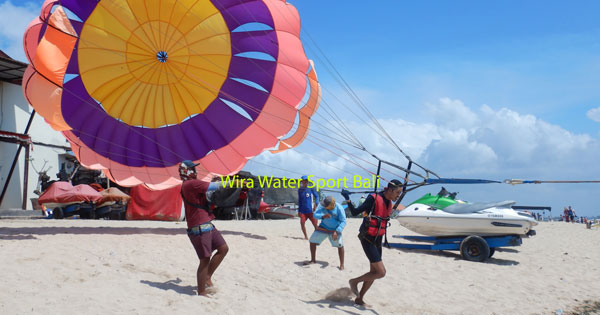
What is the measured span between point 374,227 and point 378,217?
0.14 meters

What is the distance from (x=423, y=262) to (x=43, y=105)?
27.0 ft

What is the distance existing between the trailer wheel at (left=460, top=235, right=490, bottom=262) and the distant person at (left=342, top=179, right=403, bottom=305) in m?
4.54

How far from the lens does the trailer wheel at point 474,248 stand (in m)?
9.07

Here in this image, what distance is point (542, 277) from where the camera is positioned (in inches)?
308

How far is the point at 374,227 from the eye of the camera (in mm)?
5355

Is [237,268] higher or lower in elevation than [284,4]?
lower

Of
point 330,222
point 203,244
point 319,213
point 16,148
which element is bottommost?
point 203,244

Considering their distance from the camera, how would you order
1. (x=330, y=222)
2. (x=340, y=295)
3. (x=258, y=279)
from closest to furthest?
1. (x=340, y=295)
2. (x=258, y=279)
3. (x=330, y=222)

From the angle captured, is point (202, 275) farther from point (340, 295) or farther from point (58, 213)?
point (58, 213)

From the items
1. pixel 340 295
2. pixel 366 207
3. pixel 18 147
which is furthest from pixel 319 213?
pixel 18 147

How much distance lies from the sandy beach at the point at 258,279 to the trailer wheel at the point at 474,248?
0.64ft

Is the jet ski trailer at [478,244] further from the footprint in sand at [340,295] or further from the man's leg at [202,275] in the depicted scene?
the man's leg at [202,275]

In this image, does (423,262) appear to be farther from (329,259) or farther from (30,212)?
(30,212)

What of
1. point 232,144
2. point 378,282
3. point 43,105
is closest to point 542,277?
point 378,282
